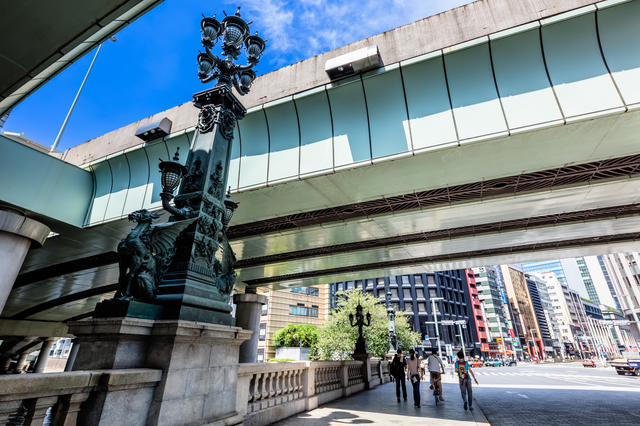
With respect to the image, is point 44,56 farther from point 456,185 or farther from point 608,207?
point 608,207

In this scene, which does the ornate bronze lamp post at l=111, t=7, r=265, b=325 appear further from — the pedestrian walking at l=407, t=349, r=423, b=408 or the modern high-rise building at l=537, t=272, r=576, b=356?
the modern high-rise building at l=537, t=272, r=576, b=356

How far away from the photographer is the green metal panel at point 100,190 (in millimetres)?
11641

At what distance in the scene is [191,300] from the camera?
14.0 ft

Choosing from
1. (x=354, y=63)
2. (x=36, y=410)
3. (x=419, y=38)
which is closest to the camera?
(x=36, y=410)

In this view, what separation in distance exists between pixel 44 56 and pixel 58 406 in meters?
5.67

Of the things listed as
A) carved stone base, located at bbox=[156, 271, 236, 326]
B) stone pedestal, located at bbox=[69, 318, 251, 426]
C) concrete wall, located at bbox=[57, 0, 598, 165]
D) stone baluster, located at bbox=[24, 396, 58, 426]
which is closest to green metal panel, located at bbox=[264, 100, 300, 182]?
concrete wall, located at bbox=[57, 0, 598, 165]

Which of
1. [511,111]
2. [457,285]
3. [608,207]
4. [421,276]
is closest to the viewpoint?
[511,111]

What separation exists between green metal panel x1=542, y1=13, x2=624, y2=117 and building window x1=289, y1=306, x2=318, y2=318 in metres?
60.2

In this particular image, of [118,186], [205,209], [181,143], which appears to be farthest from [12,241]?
[205,209]

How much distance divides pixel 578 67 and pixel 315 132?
20.6 ft

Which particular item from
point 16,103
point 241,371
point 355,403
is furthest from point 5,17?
point 355,403

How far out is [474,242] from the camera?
1361 cm

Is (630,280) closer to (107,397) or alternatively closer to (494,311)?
(494,311)

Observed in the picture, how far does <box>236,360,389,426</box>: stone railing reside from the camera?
18.4 feet
